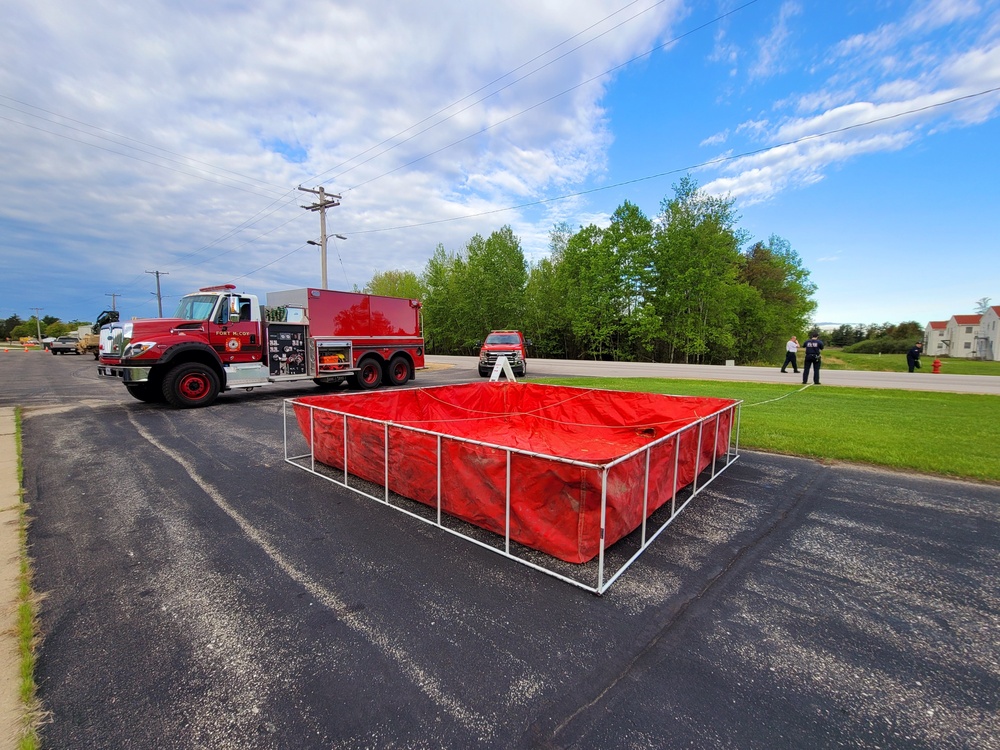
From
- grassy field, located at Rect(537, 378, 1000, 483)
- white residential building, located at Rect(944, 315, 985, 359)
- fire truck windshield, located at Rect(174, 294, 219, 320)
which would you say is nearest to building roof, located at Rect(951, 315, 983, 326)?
white residential building, located at Rect(944, 315, 985, 359)

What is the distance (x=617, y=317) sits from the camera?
124 ft

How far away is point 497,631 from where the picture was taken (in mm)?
2611

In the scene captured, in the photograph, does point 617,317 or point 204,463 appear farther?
point 617,317

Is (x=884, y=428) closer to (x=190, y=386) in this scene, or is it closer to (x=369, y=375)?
(x=369, y=375)

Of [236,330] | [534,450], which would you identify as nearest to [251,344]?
[236,330]

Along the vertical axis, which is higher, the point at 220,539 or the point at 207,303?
the point at 207,303

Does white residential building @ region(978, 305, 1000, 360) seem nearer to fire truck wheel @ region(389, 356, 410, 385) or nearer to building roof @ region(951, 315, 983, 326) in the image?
building roof @ region(951, 315, 983, 326)

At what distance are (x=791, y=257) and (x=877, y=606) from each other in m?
56.4

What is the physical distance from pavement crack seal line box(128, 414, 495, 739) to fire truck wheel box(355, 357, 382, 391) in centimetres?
926

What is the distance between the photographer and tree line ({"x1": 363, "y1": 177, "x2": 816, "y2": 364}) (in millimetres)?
33938

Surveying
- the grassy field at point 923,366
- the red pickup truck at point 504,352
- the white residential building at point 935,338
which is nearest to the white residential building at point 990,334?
the white residential building at point 935,338

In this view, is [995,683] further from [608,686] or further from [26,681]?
[26,681]

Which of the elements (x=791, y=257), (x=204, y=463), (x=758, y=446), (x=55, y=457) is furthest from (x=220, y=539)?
(x=791, y=257)

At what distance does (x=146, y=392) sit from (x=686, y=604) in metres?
13.5
